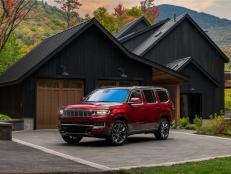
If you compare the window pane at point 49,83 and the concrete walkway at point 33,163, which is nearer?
the concrete walkway at point 33,163

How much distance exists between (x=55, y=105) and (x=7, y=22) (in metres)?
8.58

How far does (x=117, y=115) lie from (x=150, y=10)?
231ft

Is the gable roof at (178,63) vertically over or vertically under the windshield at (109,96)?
over

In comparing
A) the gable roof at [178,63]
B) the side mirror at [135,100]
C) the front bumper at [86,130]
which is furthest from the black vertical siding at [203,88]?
the front bumper at [86,130]

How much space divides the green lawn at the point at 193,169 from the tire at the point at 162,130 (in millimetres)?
7280

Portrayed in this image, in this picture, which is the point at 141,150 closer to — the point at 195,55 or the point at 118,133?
the point at 118,133

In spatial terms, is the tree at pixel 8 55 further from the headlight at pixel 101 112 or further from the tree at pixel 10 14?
the headlight at pixel 101 112

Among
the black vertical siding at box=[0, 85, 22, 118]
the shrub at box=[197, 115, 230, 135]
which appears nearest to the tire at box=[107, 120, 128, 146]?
the shrub at box=[197, 115, 230, 135]

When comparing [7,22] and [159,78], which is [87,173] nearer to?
[159,78]

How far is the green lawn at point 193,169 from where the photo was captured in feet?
37.1

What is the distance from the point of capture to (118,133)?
17.8 meters

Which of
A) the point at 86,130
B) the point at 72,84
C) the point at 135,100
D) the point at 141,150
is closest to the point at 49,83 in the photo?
the point at 72,84

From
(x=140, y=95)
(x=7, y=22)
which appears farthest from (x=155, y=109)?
(x=7, y=22)

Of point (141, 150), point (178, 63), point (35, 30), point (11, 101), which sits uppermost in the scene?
point (35, 30)
